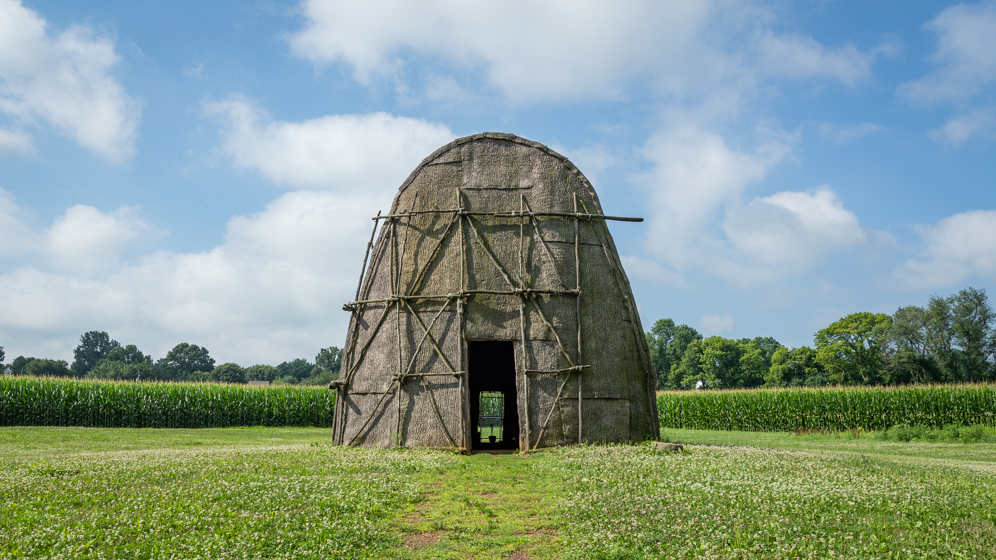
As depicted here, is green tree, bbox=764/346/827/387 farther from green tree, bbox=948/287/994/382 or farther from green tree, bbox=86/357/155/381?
green tree, bbox=86/357/155/381

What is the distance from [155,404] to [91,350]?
112 m

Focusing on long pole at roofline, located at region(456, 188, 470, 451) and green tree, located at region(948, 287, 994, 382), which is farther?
green tree, located at region(948, 287, 994, 382)

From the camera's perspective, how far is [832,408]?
32625 mm

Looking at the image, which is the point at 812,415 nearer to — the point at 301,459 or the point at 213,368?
the point at 301,459

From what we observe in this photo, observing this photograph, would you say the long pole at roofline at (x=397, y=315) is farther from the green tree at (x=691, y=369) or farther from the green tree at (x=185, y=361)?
the green tree at (x=185, y=361)

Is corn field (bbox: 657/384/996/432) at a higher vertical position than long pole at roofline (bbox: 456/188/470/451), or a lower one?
lower

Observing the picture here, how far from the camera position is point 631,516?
27.3 ft

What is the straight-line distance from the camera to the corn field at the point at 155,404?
3216 centimetres

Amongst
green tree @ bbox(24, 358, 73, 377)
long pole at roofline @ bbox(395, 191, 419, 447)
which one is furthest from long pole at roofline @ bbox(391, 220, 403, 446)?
green tree @ bbox(24, 358, 73, 377)

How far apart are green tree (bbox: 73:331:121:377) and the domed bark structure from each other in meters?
131

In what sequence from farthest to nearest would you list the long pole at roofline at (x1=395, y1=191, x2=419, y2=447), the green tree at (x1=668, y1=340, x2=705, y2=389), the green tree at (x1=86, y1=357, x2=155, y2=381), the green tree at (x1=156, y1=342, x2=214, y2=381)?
the green tree at (x1=156, y1=342, x2=214, y2=381)
the green tree at (x1=86, y1=357, x2=155, y2=381)
the green tree at (x1=668, y1=340, x2=705, y2=389)
the long pole at roofline at (x1=395, y1=191, x2=419, y2=447)

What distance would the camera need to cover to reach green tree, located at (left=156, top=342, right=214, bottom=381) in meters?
113

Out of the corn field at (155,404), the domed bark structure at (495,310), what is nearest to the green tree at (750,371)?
the corn field at (155,404)

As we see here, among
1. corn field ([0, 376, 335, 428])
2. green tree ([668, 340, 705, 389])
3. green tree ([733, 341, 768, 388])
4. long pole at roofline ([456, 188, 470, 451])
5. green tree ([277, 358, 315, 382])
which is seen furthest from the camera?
green tree ([277, 358, 315, 382])
